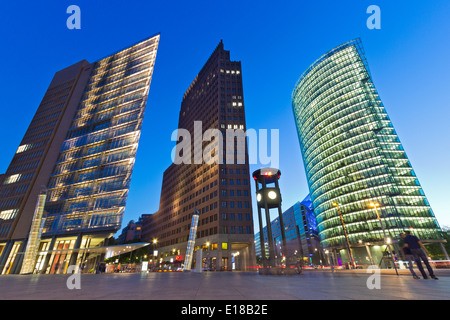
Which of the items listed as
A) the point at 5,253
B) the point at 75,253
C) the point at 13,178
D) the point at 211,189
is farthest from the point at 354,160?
the point at 13,178

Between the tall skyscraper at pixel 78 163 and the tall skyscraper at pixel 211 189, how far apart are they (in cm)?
2641

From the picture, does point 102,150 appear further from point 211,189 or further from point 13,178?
point 211,189

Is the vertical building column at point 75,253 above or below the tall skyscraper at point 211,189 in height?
below

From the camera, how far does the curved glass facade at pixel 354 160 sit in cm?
6944

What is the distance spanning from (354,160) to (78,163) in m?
91.4

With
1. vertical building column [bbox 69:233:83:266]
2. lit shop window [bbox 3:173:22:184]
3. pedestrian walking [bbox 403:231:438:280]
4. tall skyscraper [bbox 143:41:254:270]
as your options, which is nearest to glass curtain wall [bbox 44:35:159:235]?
vertical building column [bbox 69:233:83:266]

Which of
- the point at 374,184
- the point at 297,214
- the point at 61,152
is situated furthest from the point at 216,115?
the point at 297,214

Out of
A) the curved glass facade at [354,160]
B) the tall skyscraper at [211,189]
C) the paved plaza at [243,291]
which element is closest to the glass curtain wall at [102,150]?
the tall skyscraper at [211,189]

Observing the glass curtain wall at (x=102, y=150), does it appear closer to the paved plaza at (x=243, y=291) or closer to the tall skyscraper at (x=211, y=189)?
the tall skyscraper at (x=211, y=189)

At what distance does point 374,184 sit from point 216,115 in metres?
61.1

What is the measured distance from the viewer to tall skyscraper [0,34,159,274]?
152 feet

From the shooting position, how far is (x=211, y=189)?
6738 centimetres
